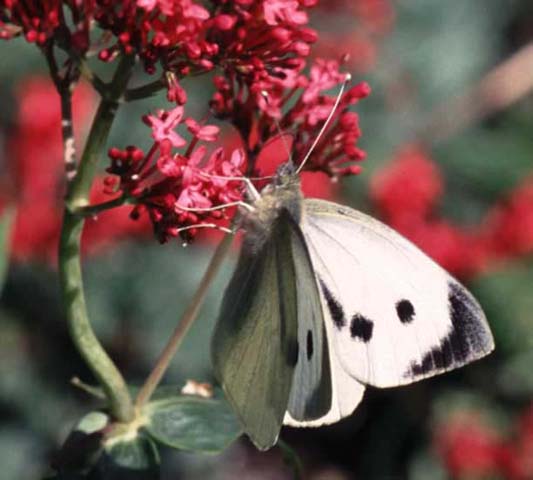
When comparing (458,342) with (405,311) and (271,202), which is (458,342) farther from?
(271,202)

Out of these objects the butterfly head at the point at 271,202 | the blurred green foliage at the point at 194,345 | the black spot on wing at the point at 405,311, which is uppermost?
the butterfly head at the point at 271,202

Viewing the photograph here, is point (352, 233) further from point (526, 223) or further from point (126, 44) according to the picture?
point (526, 223)

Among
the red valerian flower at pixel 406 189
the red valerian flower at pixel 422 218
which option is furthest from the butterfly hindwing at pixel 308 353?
the red valerian flower at pixel 406 189

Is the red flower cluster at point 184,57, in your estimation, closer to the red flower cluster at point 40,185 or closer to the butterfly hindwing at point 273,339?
the butterfly hindwing at point 273,339

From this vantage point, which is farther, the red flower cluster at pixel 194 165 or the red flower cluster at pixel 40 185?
the red flower cluster at pixel 40 185

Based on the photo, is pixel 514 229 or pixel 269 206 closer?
pixel 269 206

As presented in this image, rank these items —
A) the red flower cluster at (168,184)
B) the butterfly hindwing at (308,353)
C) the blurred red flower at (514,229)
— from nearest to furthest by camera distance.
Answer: the red flower cluster at (168,184)
the butterfly hindwing at (308,353)
the blurred red flower at (514,229)

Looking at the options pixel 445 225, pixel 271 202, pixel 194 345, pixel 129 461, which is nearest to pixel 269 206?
pixel 271 202
